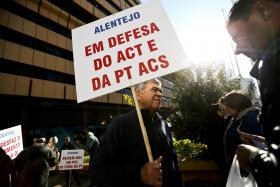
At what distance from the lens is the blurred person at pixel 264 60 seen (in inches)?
37.4

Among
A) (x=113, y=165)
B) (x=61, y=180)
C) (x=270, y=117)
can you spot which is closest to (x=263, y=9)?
(x=270, y=117)

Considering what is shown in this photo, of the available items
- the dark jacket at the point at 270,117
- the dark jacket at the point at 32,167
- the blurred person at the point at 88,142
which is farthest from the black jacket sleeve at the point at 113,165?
the blurred person at the point at 88,142

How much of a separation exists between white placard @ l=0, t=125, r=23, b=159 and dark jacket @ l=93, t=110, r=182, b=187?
361 centimetres

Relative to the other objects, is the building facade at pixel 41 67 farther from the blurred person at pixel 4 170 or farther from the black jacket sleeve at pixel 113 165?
the black jacket sleeve at pixel 113 165

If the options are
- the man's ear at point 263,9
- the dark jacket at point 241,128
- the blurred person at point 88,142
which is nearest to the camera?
the man's ear at point 263,9

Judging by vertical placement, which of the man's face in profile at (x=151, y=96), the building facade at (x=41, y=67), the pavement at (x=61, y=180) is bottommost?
the pavement at (x=61, y=180)

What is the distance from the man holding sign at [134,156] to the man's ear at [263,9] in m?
1.20

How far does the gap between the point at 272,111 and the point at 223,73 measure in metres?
10.7

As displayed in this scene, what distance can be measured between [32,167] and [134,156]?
3.00 m

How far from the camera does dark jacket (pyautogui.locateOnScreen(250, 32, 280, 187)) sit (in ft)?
3.04

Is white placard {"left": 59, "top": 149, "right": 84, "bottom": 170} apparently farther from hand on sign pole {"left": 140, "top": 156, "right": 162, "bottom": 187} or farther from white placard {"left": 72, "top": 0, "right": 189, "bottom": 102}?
hand on sign pole {"left": 140, "top": 156, "right": 162, "bottom": 187}

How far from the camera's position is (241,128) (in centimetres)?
268

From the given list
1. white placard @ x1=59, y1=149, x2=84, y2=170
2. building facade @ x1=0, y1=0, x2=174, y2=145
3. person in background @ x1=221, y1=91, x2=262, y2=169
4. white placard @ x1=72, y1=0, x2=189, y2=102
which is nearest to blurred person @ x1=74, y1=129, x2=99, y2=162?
white placard @ x1=59, y1=149, x2=84, y2=170

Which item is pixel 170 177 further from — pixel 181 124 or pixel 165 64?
pixel 181 124
